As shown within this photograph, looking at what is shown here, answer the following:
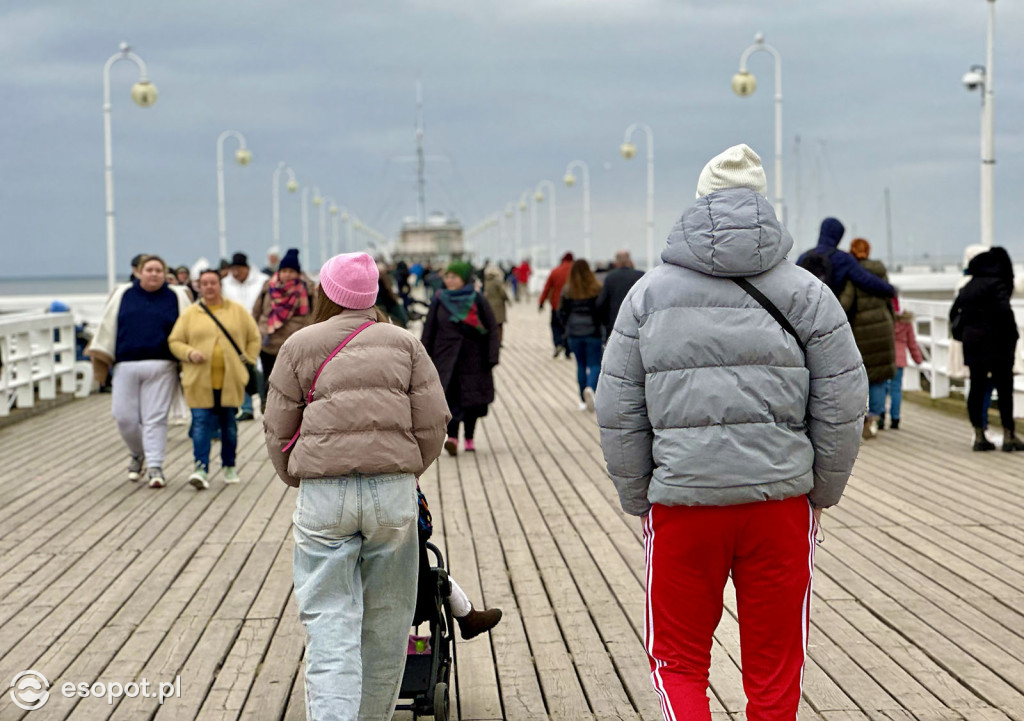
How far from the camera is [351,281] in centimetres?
432

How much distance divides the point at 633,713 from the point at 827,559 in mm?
2837

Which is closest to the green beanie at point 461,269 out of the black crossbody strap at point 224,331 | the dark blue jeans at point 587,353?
the black crossbody strap at point 224,331

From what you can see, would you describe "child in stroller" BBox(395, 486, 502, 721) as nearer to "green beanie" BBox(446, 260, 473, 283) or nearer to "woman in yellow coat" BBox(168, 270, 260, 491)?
"woman in yellow coat" BBox(168, 270, 260, 491)

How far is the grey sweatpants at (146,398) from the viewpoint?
980cm

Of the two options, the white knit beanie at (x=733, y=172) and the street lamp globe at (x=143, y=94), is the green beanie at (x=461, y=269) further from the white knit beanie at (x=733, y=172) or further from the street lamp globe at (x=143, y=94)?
the street lamp globe at (x=143, y=94)

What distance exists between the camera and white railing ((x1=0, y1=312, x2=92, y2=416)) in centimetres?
1505

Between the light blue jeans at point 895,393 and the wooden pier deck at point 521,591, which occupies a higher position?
the light blue jeans at point 895,393

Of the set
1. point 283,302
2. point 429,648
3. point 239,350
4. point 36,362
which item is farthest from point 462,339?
point 36,362

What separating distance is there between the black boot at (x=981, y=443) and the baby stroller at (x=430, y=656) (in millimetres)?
7866

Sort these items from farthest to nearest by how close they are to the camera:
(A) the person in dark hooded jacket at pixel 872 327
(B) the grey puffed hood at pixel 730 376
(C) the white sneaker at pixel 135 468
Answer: (A) the person in dark hooded jacket at pixel 872 327 < (C) the white sneaker at pixel 135 468 < (B) the grey puffed hood at pixel 730 376

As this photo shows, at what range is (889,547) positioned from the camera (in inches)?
294

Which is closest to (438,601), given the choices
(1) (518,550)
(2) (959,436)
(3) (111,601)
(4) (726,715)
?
(4) (726,715)

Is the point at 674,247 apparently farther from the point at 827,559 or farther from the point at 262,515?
the point at 262,515

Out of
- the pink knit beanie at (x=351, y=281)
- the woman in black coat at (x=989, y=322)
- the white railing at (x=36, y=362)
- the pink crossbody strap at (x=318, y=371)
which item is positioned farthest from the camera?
the white railing at (x=36, y=362)
